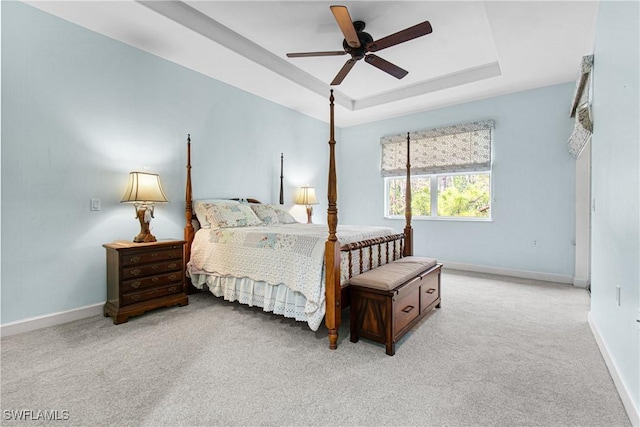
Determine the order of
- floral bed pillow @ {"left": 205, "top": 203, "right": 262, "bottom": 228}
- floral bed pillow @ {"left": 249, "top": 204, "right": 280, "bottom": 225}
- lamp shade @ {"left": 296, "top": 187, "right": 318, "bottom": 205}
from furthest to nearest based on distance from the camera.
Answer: lamp shade @ {"left": 296, "top": 187, "right": 318, "bottom": 205}
floral bed pillow @ {"left": 249, "top": 204, "right": 280, "bottom": 225}
floral bed pillow @ {"left": 205, "top": 203, "right": 262, "bottom": 228}

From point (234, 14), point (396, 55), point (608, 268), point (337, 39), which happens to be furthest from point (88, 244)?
point (608, 268)

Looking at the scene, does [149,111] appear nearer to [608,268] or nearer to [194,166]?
[194,166]

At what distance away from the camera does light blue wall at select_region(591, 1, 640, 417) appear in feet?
4.68

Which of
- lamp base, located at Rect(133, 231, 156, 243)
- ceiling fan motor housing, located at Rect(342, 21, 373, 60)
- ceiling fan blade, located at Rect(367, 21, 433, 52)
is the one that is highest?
ceiling fan motor housing, located at Rect(342, 21, 373, 60)

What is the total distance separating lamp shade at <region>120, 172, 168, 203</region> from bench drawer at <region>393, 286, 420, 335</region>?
245cm

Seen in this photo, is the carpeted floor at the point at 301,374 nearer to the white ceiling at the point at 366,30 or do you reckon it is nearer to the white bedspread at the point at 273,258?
the white bedspread at the point at 273,258

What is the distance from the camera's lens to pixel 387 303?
6.81ft

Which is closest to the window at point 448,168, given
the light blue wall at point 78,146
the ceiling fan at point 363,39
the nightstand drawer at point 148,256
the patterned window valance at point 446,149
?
the patterned window valance at point 446,149

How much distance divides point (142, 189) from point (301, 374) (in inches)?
89.0

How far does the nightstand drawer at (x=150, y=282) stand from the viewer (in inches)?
105

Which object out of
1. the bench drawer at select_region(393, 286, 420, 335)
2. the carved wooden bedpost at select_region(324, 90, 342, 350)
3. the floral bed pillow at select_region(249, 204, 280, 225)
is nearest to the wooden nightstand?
the floral bed pillow at select_region(249, 204, 280, 225)

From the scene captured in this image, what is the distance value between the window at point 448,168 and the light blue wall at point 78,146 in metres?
3.33

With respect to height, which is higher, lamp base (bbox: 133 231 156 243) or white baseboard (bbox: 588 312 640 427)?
lamp base (bbox: 133 231 156 243)

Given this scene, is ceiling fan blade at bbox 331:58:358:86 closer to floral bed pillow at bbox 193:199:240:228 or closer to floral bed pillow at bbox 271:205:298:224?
floral bed pillow at bbox 271:205:298:224
